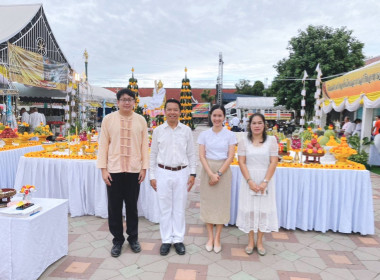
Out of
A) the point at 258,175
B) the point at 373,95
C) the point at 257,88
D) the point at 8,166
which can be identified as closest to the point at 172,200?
the point at 258,175

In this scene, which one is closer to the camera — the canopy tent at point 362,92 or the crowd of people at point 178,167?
the crowd of people at point 178,167

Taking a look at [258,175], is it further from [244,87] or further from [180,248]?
[244,87]

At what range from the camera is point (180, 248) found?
7.96 feet

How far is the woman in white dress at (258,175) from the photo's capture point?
230cm

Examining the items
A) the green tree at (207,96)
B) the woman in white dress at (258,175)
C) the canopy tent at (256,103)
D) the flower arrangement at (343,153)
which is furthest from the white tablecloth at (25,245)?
the green tree at (207,96)

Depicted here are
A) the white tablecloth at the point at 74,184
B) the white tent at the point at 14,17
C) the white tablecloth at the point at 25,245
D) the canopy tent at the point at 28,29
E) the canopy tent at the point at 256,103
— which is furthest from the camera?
the canopy tent at the point at 256,103

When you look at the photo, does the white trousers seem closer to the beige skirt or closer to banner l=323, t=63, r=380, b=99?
the beige skirt

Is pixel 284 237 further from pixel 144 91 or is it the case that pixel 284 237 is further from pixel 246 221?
pixel 144 91

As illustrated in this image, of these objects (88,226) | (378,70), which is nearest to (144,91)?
(378,70)

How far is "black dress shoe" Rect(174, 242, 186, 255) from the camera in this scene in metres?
2.41

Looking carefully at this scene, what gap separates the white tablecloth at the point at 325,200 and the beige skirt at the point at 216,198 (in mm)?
834

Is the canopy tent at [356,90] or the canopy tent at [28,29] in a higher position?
the canopy tent at [28,29]

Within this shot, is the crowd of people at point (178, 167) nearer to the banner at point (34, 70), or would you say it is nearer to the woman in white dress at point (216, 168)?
the woman in white dress at point (216, 168)

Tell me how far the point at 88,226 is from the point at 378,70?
7.67 m
